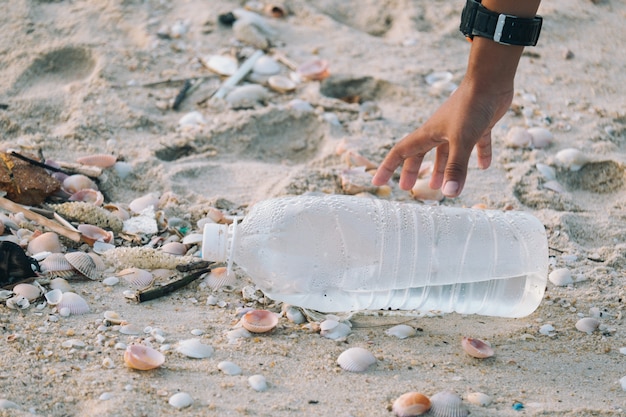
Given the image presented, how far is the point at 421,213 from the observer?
8.70 ft

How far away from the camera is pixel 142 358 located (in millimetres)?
2133

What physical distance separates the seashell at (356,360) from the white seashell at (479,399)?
283mm

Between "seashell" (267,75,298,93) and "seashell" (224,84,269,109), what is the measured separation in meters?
0.06

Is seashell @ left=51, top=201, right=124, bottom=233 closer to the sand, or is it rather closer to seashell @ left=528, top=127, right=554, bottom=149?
the sand

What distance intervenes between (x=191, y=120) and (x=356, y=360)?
185 cm

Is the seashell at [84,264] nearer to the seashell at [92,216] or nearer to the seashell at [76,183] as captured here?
the seashell at [92,216]

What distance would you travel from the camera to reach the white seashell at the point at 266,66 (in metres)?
4.16

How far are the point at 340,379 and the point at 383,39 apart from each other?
276 centimetres

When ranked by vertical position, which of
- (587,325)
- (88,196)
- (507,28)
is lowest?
(88,196)

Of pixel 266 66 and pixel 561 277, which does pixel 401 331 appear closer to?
pixel 561 277

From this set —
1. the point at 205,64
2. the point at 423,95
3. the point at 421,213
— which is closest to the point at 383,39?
the point at 423,95

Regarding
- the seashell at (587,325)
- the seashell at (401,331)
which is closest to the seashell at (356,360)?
the seashell at (401,331)

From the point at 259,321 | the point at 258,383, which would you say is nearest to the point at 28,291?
the point at 259,321

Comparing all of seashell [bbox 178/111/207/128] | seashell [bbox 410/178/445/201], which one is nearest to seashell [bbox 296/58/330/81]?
seashell [bbox 178/111/207/128]
